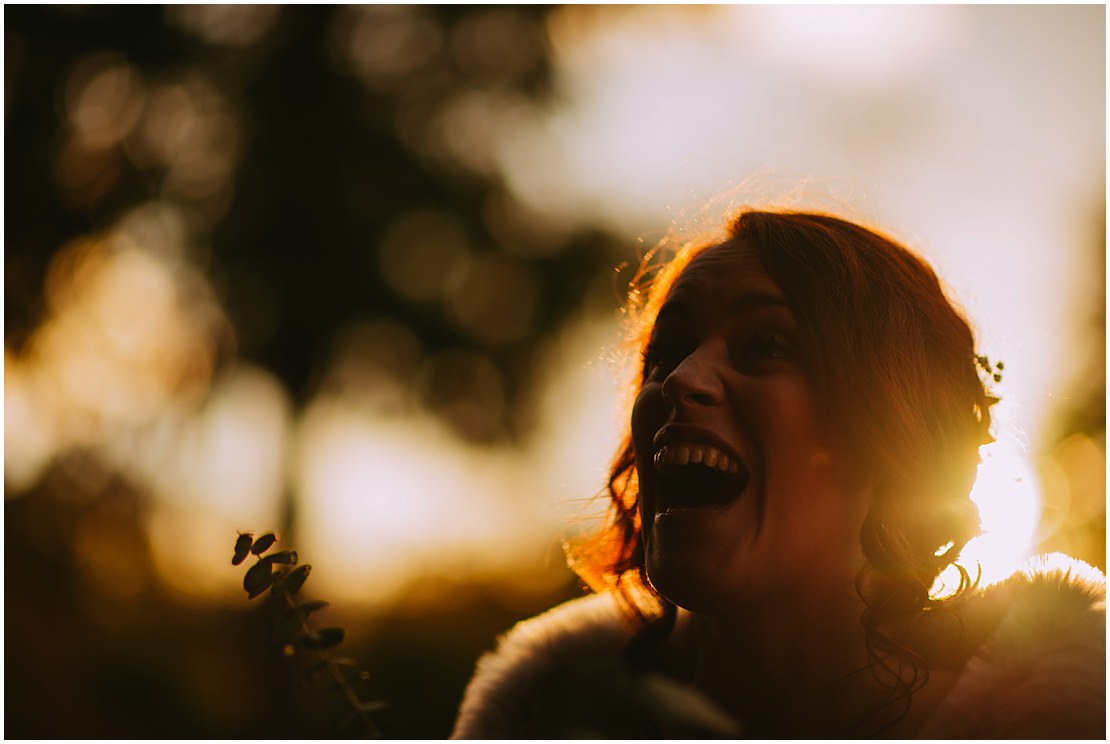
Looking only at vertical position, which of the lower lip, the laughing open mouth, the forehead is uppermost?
the forehead

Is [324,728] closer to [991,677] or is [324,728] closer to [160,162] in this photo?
[991,677]

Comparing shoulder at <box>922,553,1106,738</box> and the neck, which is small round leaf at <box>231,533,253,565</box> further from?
shoulder at <box>922,553,1106,738</box>

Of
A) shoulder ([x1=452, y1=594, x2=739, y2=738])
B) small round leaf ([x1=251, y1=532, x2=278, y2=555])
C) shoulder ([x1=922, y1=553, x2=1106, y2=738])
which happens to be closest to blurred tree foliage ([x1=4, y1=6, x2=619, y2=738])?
shoulder ([x1=452, y1=594, x2=739, y2=738])

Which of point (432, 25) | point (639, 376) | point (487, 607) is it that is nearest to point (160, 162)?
point (432, 25)

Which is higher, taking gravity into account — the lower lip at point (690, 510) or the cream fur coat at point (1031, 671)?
the lower lip at point (690, 510)

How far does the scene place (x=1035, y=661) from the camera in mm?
1744

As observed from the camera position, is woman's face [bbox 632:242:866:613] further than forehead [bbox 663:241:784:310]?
No

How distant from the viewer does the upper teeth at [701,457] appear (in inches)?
69.1

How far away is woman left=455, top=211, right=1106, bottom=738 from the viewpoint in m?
1.73

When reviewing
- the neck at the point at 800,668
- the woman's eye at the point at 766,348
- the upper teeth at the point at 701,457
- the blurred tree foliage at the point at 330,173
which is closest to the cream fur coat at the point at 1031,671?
the neck at the point at 800,668

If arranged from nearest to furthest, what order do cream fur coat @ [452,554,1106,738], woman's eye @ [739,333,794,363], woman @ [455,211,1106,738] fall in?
cream fur coat @ [452,554,1106,738], woman @ [455,211,1106,738], woman's eye @ [739,333,794,363]

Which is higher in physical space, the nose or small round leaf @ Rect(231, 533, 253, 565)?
the nose

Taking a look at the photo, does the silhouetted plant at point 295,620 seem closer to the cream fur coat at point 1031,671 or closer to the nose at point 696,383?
the cream fur coat at point 1031,671

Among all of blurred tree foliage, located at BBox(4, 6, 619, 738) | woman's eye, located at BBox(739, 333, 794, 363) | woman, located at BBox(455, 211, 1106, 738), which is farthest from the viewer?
blurred tree foliage, located at BBox(4, 6, 619, 738)
